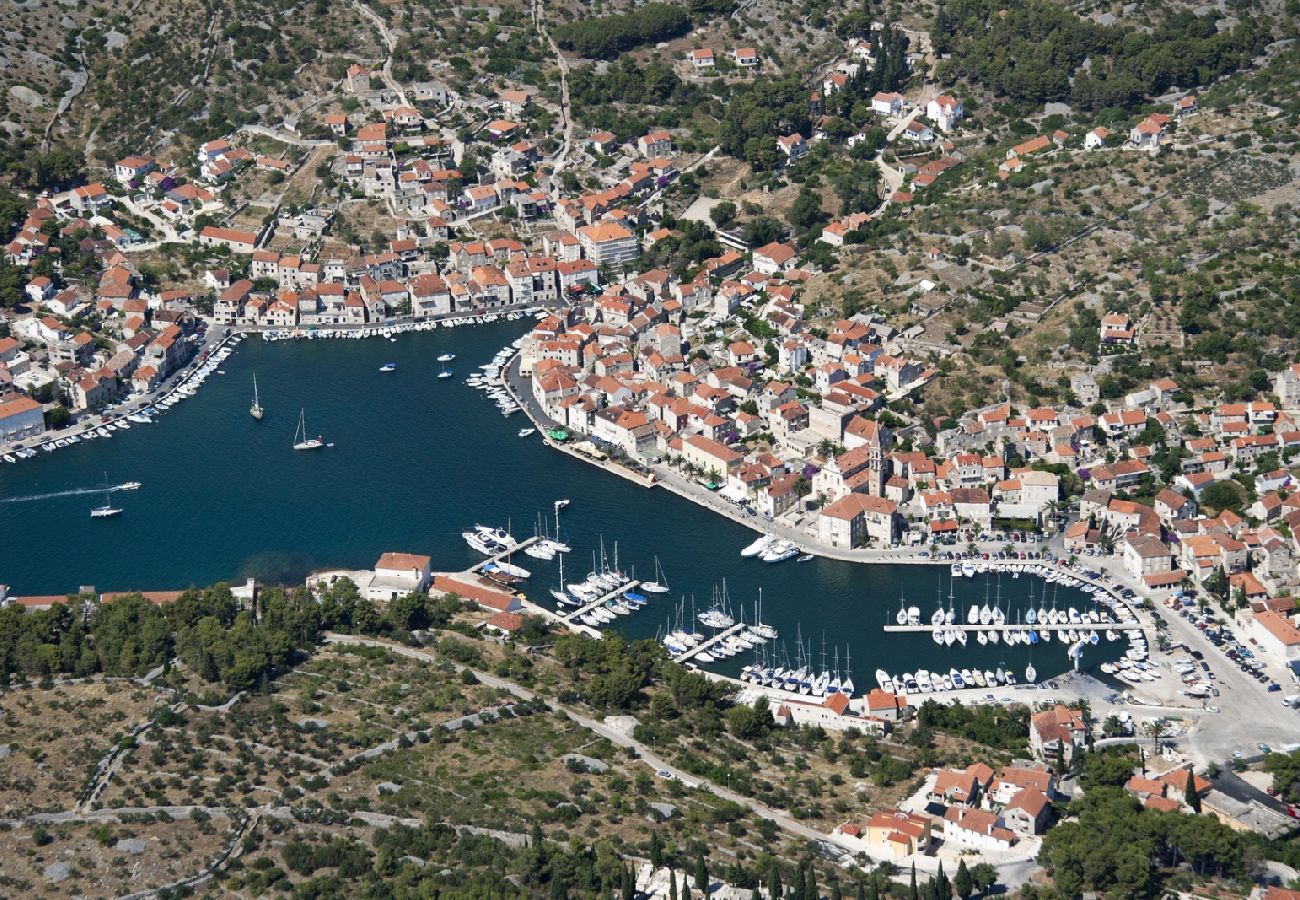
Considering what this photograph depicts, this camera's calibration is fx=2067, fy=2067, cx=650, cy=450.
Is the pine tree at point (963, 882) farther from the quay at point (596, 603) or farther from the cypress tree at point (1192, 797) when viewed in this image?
the quay at point (596, 603)

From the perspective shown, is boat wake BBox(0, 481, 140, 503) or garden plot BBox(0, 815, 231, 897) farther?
boat wake BBox(0, 481, 140, 503)

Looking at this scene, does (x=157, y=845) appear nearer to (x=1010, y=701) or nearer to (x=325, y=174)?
(x=1010, y=701)

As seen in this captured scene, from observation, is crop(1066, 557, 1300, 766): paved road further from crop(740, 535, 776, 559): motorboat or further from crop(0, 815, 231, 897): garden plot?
crop(0, 815, 231, 897): garden plot

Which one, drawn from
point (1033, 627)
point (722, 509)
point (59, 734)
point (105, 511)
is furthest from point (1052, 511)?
point (59, 734)

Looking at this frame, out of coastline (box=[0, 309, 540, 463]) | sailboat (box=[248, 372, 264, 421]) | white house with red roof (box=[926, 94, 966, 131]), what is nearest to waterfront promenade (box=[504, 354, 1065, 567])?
sailboat (box=[248, 372, 264, 421])

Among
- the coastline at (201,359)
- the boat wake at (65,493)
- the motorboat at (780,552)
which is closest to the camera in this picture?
the motorboat at (780,552)

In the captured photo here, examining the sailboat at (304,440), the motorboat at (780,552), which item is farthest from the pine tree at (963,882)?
the sailboat at (304,440)

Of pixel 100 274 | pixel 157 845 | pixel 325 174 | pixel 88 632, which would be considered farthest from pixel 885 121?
pixel 157 845
